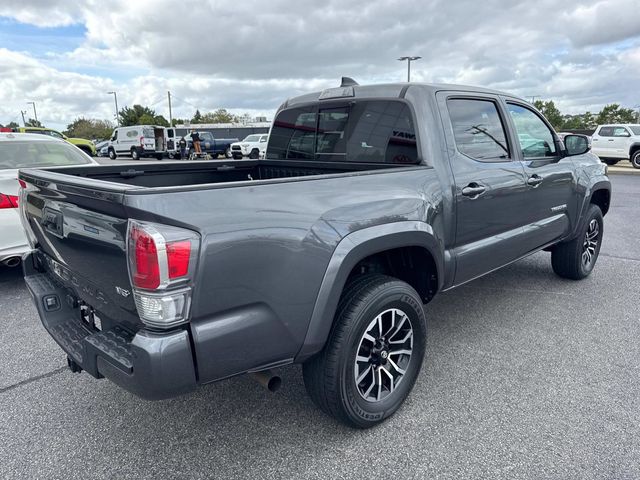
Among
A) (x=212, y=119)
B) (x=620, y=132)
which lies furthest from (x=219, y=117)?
(x=620, y=132)

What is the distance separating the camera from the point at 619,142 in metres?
19.2

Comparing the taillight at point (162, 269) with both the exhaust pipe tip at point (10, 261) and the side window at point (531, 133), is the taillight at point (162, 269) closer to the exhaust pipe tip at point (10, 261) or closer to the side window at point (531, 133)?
the side window at point (531, 133)

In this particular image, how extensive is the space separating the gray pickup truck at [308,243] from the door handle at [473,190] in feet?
0.03

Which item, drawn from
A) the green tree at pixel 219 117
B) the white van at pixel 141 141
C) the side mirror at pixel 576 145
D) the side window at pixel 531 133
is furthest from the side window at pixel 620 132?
the green tree at pixel 219 117

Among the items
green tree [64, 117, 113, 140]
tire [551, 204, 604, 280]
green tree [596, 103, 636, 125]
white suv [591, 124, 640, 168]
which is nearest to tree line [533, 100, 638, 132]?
green tree [596, 103, 636, 125]

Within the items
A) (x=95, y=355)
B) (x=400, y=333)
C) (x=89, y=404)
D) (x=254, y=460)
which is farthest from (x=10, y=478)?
(x=400, y=333)

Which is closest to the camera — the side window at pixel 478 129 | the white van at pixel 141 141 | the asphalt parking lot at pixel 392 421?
the asphalt parking lot at pixel 392 421

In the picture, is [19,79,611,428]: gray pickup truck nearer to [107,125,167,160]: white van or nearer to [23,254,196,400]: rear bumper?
[23,254,196,400]: rear bumper

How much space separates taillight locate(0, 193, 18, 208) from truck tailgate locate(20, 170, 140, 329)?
2.27 meters

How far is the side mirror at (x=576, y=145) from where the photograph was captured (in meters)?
4.21

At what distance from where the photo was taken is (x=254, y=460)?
2.33 m

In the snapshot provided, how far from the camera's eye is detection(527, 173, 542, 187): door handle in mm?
3697

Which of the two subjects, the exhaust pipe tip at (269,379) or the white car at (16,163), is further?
the white car at (16,163)

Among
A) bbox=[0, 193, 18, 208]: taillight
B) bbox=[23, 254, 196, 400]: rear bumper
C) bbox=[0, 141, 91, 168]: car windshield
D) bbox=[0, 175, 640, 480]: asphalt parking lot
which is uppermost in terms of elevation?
bbox=[0, 141, 91, 168]: car windshield
